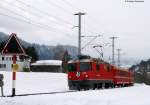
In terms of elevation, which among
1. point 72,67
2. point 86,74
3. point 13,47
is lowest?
point 86,74

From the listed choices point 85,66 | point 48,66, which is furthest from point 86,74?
point 48,66

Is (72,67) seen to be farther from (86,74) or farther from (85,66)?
(86,74)

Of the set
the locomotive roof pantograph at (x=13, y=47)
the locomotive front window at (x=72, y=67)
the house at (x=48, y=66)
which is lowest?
the house at (x=48, y=66)

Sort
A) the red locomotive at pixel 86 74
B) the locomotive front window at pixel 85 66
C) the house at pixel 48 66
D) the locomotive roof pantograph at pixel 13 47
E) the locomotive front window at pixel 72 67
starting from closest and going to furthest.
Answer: the locomotive roof pantograph at pixel 13 47 → the red locomotive at pixel 86 74 → the locomotive front window at pixel 85 66 → the locomotive front window at pixel 72 67 → the house at pixel 48 66

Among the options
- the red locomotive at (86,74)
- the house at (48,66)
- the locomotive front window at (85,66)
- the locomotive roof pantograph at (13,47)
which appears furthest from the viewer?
the house at (48,66)

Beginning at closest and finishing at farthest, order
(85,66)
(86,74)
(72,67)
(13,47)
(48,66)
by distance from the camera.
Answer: (13,47) < (86,74) < (85,66) < (72,67) < (48,66)

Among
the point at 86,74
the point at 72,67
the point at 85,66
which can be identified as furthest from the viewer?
the point at 72,67

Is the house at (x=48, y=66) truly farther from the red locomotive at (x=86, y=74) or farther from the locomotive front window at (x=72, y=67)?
the locomotive front window at (x=72, y=67)

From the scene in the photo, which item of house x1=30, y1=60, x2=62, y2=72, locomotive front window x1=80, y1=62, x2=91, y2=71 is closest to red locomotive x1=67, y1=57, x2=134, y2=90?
locomotive front window x1=80, y1=62, x2=91, y2=71

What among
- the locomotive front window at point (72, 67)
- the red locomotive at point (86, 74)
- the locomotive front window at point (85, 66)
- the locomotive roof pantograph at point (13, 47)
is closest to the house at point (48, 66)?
the red locomotive at point (86, 74)

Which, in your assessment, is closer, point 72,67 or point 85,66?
point 85,66

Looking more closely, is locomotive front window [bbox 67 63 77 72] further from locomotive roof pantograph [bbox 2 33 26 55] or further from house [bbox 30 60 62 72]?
house [bbox 30 60 62 72]

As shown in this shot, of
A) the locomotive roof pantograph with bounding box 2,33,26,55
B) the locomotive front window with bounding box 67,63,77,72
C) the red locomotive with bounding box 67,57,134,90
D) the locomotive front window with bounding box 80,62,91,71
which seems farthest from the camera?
the locomotive front window with bounding box 67,63,77,72

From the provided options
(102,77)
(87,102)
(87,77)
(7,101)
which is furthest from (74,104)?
(102,77)
